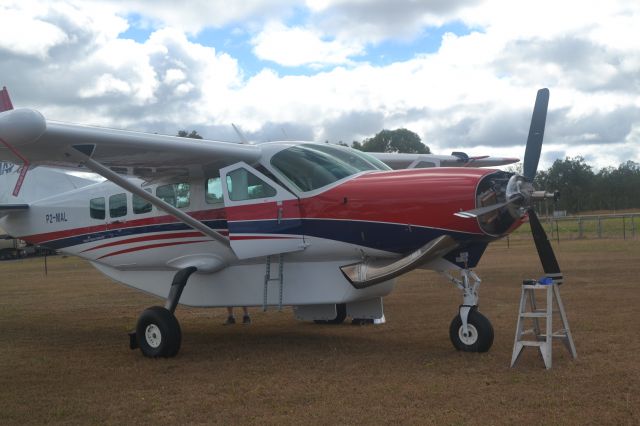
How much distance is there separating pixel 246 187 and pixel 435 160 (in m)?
4.89

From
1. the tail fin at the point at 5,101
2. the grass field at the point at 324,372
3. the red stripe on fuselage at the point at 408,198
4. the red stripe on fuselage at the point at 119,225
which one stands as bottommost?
the grass field at the point at 324,372

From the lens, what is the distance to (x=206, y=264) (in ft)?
32.1

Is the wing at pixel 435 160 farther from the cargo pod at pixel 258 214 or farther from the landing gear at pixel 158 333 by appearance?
the landing gear at pixel 158 333

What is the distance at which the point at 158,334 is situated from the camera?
8922mm

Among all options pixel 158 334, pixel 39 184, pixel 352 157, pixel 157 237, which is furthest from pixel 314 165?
pixel 39 184

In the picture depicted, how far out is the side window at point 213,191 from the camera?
9750 mm

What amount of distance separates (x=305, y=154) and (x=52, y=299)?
38.8 ft

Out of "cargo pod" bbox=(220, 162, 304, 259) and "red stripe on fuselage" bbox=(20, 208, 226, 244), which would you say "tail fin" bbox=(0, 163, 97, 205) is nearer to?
"red stripe on fuselage" bbox=(20, 208, 226, 244)

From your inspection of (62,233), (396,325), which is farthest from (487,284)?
(62,233)

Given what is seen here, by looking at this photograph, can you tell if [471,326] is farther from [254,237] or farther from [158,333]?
[158,333]

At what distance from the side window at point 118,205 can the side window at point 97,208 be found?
8.0 inches

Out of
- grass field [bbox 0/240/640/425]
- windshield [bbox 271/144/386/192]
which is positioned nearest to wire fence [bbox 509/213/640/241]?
grass field [bbox 0/240/640/425]

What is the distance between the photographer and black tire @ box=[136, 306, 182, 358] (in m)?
8.84

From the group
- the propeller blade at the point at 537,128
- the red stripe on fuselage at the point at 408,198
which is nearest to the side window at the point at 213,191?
the red stripe on fuselage at the point at 408,198
